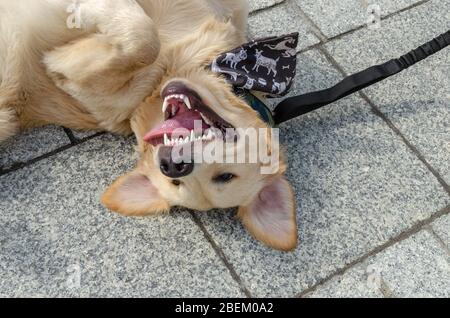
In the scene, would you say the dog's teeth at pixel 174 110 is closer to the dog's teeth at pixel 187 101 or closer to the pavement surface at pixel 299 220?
the dog's teeth at pixel 187 101

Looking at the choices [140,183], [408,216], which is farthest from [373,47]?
[140,183]

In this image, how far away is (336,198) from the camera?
2912 millimetres

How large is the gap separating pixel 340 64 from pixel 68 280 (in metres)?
2.24

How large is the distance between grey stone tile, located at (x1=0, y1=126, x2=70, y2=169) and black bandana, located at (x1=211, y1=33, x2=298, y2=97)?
1.10 meters

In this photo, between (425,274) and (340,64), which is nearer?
(425,274)

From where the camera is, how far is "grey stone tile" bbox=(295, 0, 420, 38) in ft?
11.9

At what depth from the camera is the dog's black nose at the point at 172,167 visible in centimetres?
224

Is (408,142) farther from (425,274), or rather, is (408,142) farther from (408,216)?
(425,274)

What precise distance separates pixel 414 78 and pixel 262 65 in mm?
1297

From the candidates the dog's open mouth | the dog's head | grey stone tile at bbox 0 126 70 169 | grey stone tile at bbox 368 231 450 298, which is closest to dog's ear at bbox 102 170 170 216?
the dog's head

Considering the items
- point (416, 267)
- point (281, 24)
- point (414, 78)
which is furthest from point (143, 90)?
point (414, 78)

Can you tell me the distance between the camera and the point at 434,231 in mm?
2824

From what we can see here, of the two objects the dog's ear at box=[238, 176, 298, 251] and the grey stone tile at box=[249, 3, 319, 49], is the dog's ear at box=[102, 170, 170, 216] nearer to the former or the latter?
the dog's ear at box=[238, 176, 298, 251]
